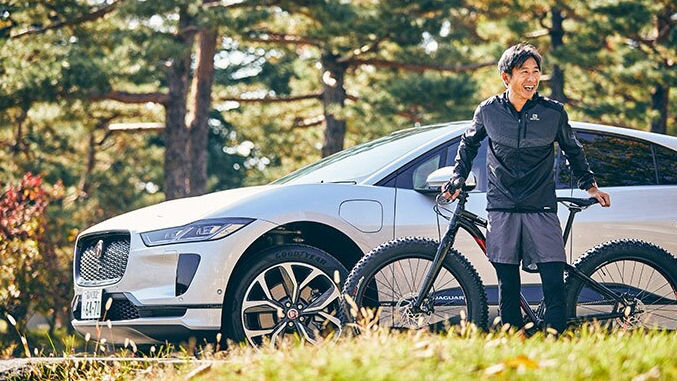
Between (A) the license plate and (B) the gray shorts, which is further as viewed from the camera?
(A) the license plate

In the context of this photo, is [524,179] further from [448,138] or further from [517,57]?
[448,138]

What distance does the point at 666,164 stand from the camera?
7.40 m

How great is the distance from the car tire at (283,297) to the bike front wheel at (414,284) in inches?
15.0

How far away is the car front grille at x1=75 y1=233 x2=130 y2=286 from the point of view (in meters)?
6.72

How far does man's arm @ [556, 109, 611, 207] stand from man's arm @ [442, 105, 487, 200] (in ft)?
1.32

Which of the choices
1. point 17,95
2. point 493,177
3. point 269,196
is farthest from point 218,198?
point 17,95

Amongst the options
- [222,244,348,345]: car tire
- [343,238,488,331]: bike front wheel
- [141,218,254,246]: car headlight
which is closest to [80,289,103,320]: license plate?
[141,218,254,246]: car headlight

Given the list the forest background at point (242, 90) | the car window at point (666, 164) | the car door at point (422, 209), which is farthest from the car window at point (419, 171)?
the forest background at point (242, 90)

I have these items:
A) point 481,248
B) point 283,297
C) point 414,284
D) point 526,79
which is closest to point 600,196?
point 481,248

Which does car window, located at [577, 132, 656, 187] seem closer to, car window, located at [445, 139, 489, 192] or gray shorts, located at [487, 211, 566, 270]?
car window, located at [445, 139, 489, 192]

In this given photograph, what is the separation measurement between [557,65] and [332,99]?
204 inches

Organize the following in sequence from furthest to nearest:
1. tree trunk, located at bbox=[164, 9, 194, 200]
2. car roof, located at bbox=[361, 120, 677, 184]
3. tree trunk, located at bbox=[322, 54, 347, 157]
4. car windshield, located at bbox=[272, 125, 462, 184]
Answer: tree trunk, located at bbox=[322, 54, 347, 157] → tree trunk, located at bbox=[164, 9, 194, 200] → car windshield, located at bbox=[272, 125, 462, 184] → car roof, located at bbox=[361, 120, 677, 184]

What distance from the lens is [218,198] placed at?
6.74 meters

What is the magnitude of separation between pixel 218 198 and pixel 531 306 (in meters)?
1.93
